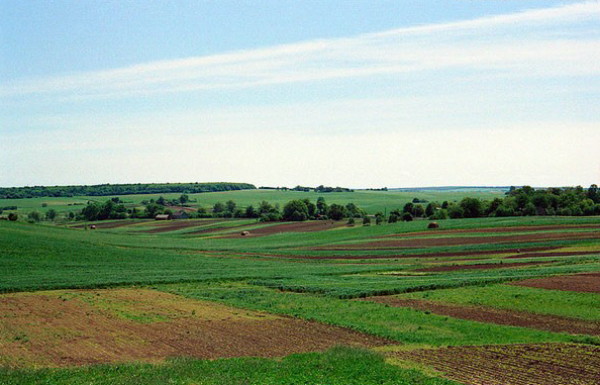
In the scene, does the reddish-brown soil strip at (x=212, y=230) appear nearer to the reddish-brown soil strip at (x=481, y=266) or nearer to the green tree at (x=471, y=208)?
the green tree at (x=471, y=208)

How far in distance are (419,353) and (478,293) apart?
→ 17.3m

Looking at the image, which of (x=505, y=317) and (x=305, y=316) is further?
(x=305, y=316)

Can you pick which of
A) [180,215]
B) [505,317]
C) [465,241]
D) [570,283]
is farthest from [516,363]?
[180,215]

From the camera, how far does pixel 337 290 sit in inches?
1773

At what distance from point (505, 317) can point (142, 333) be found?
1921 centimetres

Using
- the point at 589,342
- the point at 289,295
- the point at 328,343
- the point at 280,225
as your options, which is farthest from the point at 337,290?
the point at 280,225

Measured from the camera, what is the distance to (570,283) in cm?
4316

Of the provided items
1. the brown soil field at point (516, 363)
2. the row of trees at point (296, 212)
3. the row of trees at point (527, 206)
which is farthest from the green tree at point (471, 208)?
the brown soil field at point (516, 363)

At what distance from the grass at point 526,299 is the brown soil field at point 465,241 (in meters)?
38.1

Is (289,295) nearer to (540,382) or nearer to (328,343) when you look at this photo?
(328,343)

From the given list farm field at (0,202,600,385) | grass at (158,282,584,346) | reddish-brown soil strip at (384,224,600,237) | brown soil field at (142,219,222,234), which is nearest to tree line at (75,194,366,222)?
brown soil field at (142,219,222,234)

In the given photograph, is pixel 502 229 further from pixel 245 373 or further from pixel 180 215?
pixel 180 215

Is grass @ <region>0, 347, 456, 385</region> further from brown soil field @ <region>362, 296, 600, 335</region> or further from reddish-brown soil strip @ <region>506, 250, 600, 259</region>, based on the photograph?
reddish-brown soil strip @ <region>506, 250, 600, 259</region>

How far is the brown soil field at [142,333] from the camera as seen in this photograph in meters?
26.6
